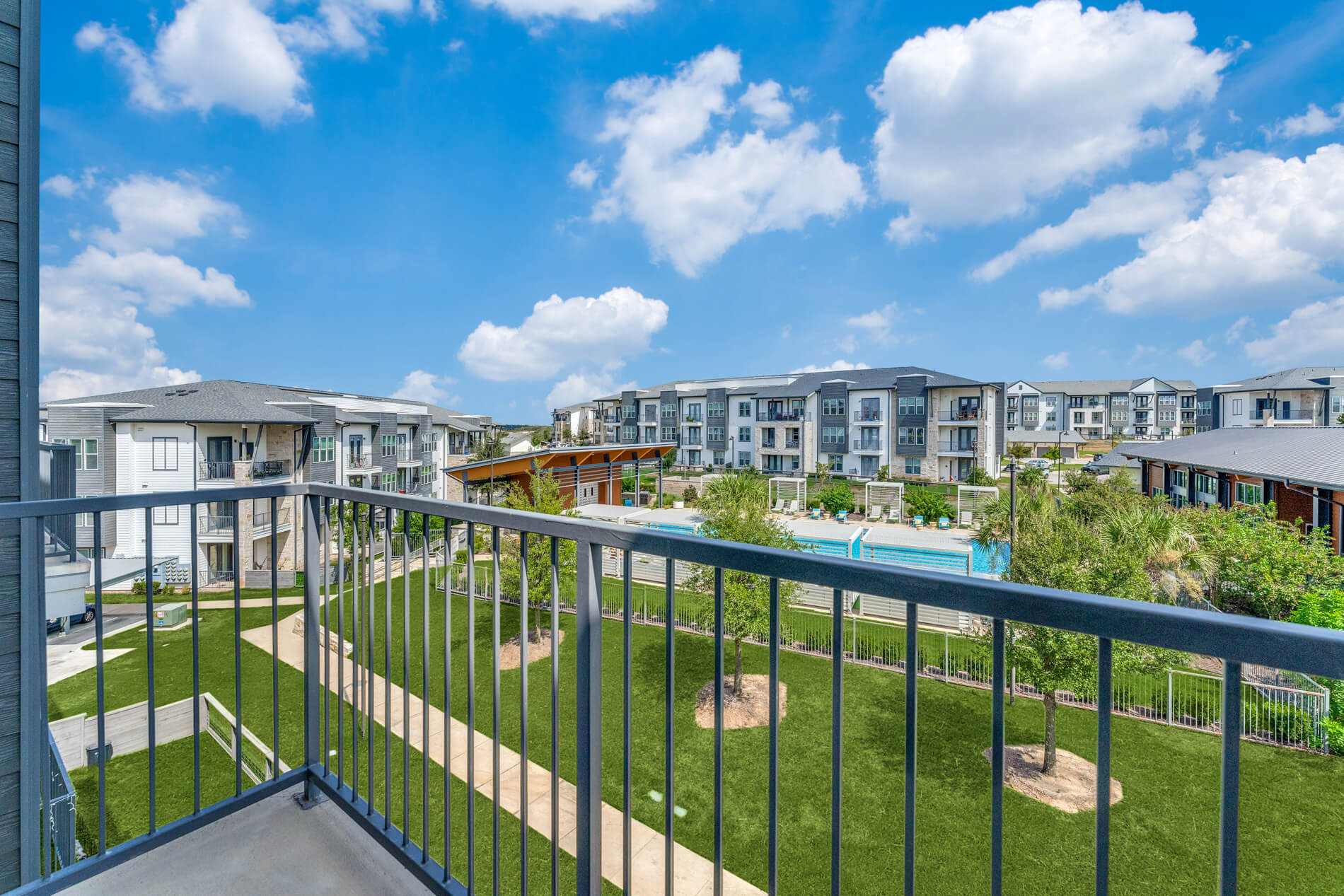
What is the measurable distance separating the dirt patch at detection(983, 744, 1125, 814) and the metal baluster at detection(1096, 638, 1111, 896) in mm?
2151

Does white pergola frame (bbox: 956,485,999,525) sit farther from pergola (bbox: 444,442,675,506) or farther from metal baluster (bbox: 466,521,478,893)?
metal baluster (bbox: 466,521,478,893)

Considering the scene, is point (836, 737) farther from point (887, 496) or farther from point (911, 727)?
point (887, 496)

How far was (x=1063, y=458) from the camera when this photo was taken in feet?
132

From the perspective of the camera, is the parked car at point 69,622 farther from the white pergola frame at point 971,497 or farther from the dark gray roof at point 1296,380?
the dark gray roof at point 1296,380

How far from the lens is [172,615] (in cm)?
1187

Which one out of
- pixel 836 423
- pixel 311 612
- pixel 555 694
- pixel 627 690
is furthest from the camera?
pixel 836 423

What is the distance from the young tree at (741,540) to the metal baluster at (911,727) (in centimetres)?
456

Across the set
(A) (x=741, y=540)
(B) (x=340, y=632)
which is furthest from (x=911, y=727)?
(A) (x=741, y=540)

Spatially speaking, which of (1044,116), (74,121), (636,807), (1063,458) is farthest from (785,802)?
(1063,458)

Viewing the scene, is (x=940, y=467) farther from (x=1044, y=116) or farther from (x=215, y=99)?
(x=215, y=99)

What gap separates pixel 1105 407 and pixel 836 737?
64898 millimetres

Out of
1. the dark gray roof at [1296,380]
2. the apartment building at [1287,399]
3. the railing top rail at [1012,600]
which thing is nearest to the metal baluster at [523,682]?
the railing top rail at [1012,600]

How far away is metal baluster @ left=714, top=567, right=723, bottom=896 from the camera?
47.6 inches

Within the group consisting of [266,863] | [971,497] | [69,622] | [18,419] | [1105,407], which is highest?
[1105,407]
